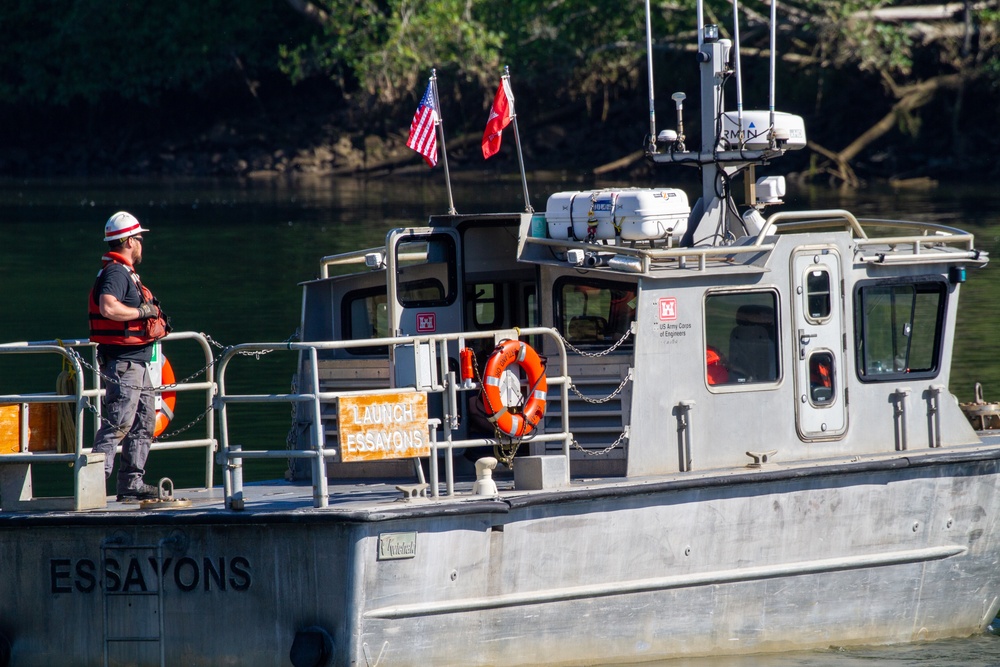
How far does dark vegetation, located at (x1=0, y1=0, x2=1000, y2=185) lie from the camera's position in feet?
123

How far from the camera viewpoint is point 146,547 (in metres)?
8.43

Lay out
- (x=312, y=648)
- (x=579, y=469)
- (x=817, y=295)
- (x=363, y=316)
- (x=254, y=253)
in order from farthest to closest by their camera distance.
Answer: (x=254, y=253) < (x=363, y=316) < (x=817, y=295) < (x=579, y=469) < (x=312, y=648)

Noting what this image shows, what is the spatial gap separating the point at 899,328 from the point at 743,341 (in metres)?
1.13

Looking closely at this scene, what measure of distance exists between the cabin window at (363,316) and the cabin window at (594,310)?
1287mm

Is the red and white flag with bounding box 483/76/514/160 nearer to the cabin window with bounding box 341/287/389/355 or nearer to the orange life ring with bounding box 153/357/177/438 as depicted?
the cabin window with bounding box 341/287/389/355

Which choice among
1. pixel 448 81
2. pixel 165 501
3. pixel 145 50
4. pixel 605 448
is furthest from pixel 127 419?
pixel 145 50

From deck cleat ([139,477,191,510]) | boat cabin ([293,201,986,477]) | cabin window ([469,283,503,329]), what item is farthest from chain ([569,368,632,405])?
deck cleat ([139,477,191,510])

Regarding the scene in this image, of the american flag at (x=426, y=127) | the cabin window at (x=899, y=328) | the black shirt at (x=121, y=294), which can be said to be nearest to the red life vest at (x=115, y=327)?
the black shirt at (x=121, y=294)

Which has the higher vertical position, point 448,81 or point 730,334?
point 448,81

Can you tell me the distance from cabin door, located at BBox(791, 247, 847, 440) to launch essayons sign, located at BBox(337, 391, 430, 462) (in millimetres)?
2545

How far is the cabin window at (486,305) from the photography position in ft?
33.5

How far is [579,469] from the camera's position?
369 inches

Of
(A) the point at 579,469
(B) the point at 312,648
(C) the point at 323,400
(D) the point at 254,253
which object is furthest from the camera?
(D) the point at 254,253

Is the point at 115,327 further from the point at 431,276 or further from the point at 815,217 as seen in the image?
the point at 815,217
